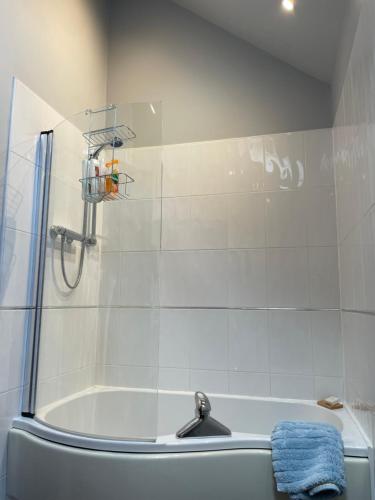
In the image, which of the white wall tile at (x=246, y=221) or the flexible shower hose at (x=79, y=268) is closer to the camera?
the flexible shower hose at (x=79, y=268)

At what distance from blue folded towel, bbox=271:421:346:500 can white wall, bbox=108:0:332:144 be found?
5.52 feet

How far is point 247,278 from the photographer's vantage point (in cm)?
215

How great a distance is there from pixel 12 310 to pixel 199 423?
95 cm

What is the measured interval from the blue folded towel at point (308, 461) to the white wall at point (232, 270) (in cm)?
70

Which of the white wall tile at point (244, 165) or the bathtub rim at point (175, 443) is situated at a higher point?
the white wall tile at point (244, 165)

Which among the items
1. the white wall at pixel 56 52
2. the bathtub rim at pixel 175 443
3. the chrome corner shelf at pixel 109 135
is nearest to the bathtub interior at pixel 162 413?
the bathtub rim at pixel 175 443

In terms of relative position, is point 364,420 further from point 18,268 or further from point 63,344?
point 18,268

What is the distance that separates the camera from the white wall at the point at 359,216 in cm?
133

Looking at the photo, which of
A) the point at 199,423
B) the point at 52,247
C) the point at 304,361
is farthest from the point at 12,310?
the point at 304,361

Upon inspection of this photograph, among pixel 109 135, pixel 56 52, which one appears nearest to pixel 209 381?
pixel 109 135

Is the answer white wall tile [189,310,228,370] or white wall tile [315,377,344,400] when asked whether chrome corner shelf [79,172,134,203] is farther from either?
white wall tile [315,377,344,400]

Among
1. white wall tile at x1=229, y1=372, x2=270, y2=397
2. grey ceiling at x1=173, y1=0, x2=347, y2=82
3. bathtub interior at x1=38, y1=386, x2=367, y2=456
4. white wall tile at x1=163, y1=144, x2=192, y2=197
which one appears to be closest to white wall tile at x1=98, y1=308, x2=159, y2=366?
bathtub interior at x1=38, y1=386, x2=367, y2=456

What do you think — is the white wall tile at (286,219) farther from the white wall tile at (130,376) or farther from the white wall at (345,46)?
the white wall tile at (130,376)

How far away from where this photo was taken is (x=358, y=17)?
1.48 m
